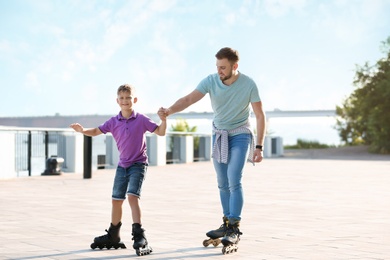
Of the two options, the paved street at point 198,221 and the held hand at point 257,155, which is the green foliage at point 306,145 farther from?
the held hand at point 257,155

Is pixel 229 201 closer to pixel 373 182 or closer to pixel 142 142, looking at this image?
pixel 142 142

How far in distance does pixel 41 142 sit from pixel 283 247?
15603 mm

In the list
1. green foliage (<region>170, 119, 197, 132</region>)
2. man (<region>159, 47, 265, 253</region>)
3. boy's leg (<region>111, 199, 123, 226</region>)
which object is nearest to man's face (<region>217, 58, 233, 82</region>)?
man (<region>159, 47, 265, 253</region>)

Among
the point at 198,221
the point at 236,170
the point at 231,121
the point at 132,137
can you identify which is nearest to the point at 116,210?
the point at 132,137

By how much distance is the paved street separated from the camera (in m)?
6.82

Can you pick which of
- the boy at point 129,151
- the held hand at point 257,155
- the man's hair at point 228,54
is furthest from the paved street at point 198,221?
the man's hair at point 228,54

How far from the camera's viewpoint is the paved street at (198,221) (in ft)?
22.4

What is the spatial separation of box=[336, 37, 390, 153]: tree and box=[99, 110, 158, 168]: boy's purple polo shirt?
42.5m

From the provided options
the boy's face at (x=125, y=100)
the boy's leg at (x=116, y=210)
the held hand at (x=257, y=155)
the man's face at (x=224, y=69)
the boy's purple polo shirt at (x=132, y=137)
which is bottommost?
the boy's leg at (x=116, y=210)

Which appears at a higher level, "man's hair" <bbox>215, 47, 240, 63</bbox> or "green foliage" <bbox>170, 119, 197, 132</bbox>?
"green foliage" <bbox>170, 119, 197, 132</bbox>

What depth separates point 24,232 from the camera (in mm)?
8195

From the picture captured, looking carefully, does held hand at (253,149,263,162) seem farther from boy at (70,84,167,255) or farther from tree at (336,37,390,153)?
tree at (336,37,390,153)

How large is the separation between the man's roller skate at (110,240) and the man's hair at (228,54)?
6.01 feet

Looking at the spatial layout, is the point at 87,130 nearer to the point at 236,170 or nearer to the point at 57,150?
the point at 236,170
